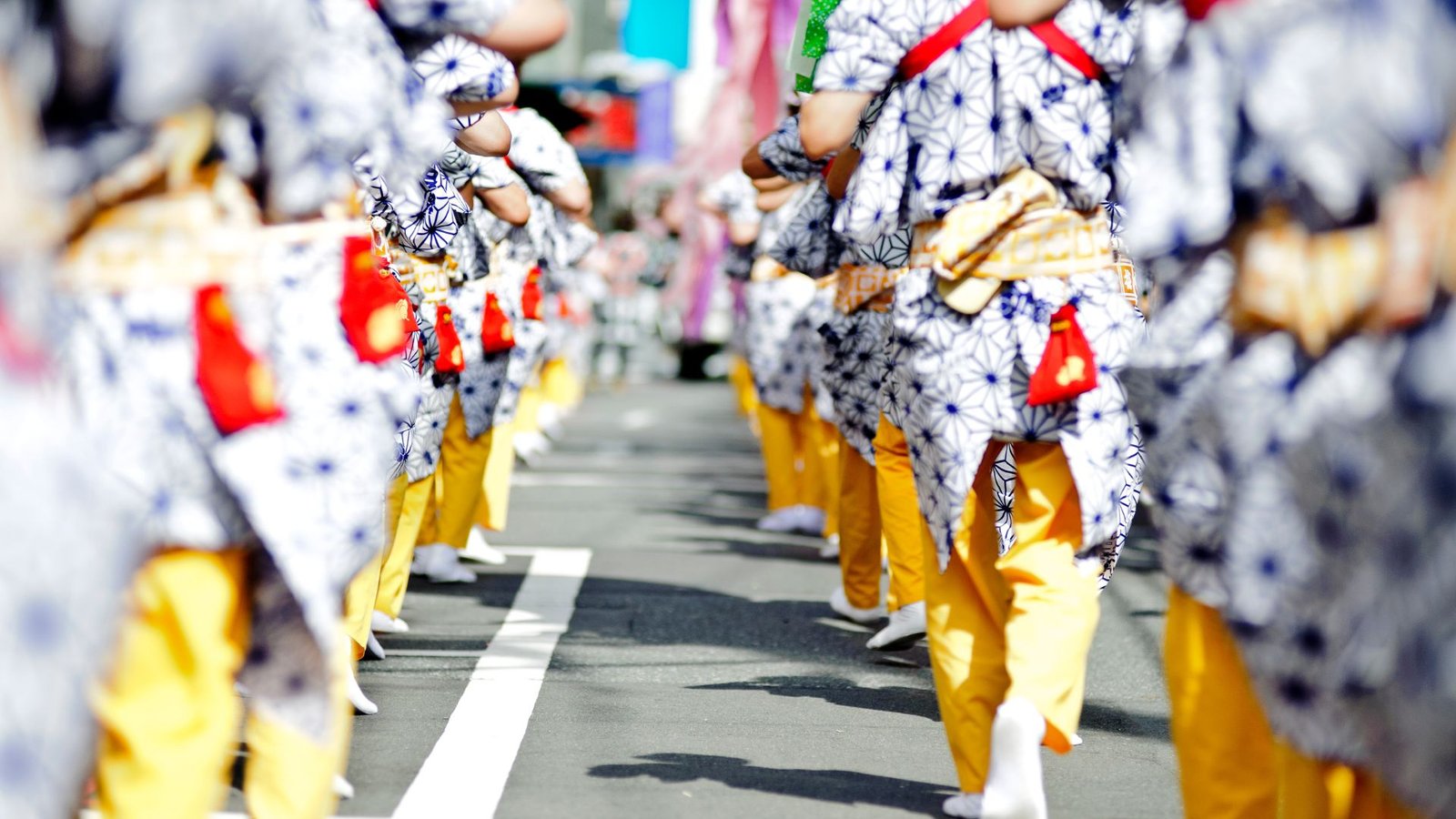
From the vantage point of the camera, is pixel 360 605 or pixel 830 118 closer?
pixel 830 118

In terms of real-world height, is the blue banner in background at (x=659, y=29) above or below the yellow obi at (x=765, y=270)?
above

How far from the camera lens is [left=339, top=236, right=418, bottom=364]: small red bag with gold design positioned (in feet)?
10.5

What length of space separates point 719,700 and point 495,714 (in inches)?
26.3

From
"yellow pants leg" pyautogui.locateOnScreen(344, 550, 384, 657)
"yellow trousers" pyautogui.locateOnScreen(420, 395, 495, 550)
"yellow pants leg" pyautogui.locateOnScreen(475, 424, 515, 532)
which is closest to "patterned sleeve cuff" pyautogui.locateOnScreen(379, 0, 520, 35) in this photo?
"yellow pants leg" pyautogui.locateOnScreen(344, 550, 384, 657)

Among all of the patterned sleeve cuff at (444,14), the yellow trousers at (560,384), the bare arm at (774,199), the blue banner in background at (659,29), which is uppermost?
the blue banner in background at (659,29)

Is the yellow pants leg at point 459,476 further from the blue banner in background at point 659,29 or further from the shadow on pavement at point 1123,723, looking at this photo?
the blue banner in background at point 659,29

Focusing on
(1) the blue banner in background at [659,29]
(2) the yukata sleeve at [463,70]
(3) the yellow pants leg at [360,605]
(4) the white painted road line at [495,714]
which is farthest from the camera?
(1) the blue banner in background at [659,29]

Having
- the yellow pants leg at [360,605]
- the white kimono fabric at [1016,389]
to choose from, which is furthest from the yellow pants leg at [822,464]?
the white kimono fabric at [1016,389]

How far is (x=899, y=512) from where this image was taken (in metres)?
6.05

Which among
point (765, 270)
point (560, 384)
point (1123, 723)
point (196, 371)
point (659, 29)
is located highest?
point (659, 29)

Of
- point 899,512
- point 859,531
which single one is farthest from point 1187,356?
point 859,531

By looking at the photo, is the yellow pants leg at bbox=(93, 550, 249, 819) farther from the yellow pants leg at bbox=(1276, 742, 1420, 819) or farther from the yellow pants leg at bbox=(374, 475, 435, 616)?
the yellow pants leg at bbox=(374, 475, 435, 616)

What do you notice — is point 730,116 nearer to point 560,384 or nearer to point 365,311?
point 365,311

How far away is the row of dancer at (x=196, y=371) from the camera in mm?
2506
